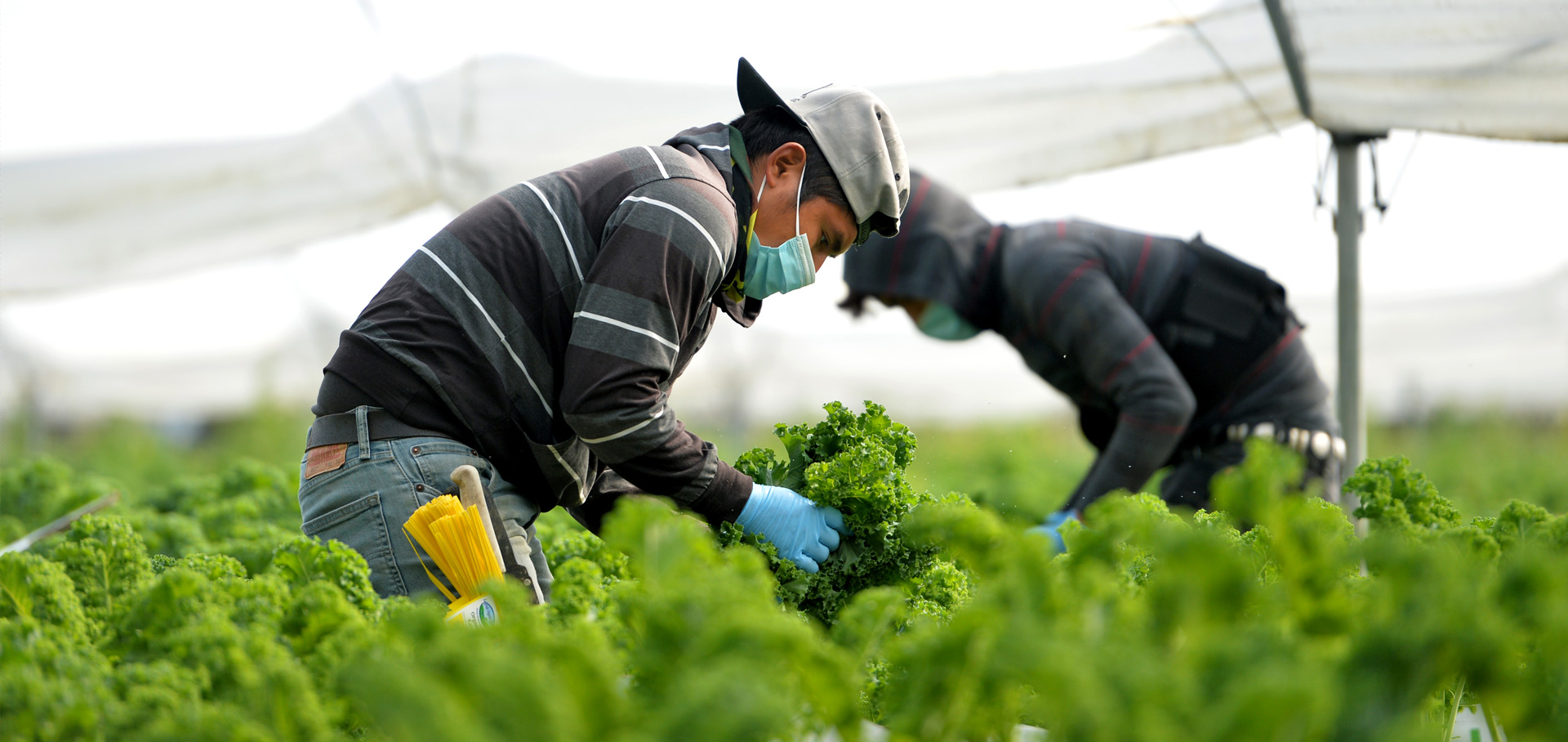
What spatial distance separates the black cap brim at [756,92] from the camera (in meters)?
1.99

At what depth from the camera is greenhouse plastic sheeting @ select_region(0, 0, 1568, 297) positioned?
10.4ft

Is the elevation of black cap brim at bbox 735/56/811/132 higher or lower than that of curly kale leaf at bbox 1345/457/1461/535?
higher

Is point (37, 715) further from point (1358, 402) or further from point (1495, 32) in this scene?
point (1358, 402)

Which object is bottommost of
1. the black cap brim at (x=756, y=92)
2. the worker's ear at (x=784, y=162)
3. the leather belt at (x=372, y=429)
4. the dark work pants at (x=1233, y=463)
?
the dark work pants at (x=1233, y=463)

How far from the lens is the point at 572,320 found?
1.85m

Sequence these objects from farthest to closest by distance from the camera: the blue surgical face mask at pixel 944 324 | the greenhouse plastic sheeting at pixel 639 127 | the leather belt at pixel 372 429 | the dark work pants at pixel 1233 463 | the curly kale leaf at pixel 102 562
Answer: the blue surgical face mask at pixel 944 324, the dark work pants at pixel 1233 463, the greenhouse plastic sheeting at pixel 639 127, the leather belt at pixel 372 429, the curly kale leaf at pixel 102 562

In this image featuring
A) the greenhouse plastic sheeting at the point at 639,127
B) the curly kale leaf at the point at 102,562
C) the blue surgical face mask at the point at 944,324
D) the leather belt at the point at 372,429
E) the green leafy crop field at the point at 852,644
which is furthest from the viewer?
the blue surgical face mask at the point at 944,324

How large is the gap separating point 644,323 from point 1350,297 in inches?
132

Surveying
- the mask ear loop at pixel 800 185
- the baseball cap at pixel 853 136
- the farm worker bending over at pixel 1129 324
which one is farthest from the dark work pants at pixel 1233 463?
the mask ear loop at pixel 800 185

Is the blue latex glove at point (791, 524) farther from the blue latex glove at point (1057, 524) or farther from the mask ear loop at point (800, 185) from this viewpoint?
the blue latex glove at point (1057, 524)

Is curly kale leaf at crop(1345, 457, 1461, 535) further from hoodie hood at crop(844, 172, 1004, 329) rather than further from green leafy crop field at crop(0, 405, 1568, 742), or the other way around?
hoodie hood at crop(844, 172, 1004, 329)

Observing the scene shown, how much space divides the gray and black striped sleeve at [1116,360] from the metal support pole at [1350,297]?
3.51 feet

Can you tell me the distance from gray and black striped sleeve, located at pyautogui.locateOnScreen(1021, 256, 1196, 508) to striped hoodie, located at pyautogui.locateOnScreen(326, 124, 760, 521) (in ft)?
5.78

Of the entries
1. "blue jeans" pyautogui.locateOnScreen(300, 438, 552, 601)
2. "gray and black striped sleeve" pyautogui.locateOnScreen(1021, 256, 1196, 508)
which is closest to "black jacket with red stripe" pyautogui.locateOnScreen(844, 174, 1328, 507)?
"gray and black striped sleeve" pyautogui.locateOnScreen(1021, 256, 1196, 508)
